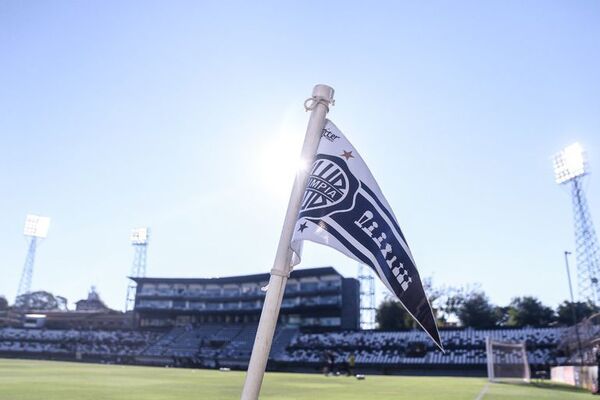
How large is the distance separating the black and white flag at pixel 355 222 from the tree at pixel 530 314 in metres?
92.1

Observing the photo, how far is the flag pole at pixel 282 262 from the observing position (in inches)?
116

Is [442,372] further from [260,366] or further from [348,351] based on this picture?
[260,366]

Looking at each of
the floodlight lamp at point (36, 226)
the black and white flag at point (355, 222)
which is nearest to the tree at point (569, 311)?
→ the black and white flag at point (355, 222)

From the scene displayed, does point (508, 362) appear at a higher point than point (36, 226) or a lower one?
lower

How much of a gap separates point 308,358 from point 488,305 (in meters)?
46.0

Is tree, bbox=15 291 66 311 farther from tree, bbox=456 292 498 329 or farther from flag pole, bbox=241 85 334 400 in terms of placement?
flag pole, bbox=241 85 334 400

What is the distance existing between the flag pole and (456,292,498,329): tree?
92445 millimetres

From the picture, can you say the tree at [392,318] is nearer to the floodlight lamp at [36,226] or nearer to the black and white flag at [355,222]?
the floodlight lamp at [36,226]

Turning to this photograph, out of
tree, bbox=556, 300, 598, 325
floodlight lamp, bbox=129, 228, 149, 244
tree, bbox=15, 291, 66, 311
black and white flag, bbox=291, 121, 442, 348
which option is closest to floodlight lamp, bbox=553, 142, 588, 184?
tree, bbox=556, 300, 598, 325

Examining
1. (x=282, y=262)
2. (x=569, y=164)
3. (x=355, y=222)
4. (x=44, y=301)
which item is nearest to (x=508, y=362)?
(x=569, y=164)

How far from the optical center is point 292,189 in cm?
345

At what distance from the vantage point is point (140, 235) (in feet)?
337

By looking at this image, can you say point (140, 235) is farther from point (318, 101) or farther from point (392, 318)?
point (318, 101)

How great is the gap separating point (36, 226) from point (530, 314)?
98156 millimetres
